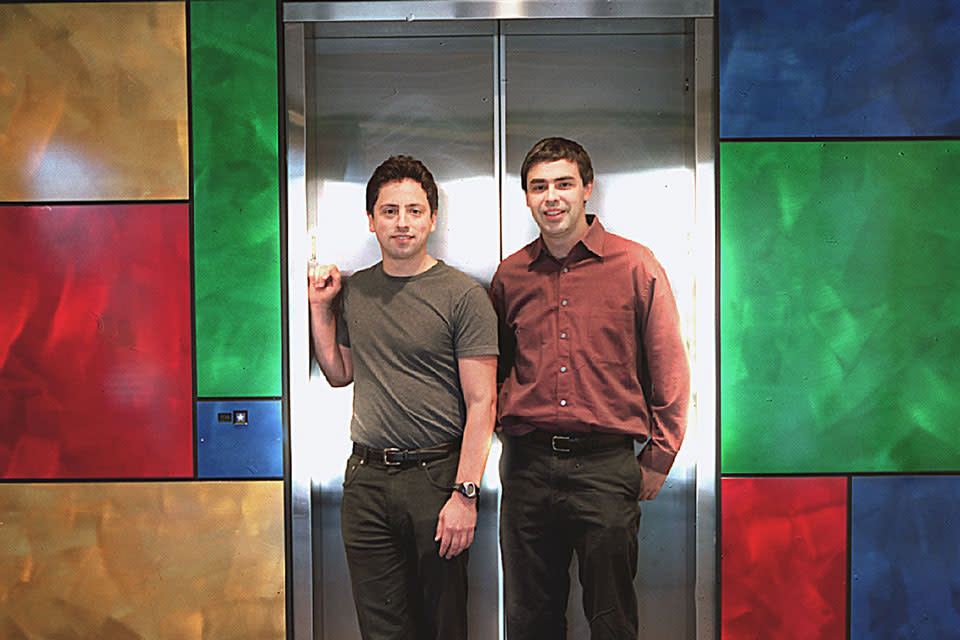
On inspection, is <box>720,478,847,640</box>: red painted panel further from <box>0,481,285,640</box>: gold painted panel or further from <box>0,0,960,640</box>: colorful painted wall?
<box>0,481,285,640</box>: gold painted panel

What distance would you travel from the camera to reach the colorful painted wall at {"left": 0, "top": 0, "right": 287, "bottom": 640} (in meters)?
2.92

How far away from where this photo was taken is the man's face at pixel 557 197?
8.63 feet

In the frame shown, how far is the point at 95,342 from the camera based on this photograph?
2.97 m

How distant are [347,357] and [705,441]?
1.35 meters

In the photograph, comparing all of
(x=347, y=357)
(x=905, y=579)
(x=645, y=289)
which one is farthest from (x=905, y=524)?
(x=347, y=357)

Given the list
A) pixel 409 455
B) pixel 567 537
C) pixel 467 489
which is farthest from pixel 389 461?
pixel 567 537

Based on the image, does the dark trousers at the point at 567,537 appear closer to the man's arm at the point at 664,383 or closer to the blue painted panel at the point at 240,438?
the man's arm at the point at 664,383

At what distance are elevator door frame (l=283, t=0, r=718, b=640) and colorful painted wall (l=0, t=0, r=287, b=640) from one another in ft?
0.22

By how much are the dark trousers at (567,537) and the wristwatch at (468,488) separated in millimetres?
176

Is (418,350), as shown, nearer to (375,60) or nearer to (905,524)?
(375,60)

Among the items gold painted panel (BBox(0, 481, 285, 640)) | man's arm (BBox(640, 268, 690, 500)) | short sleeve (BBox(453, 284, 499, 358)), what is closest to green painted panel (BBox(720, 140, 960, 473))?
man's arm (BBox(640, 268, 690, 500))

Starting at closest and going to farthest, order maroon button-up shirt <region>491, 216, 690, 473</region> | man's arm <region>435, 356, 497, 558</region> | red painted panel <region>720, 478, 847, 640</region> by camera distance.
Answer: man's arm <region>435, 356, 497, 558</region> → maroon button-up shirt <region>491, 216, 690, 473</region> → red painted panel <region>720, 478, 847, 640</region>

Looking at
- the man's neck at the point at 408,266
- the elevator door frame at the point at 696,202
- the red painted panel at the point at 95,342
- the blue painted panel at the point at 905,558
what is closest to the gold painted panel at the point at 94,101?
the red painted panel at the point at 95,342

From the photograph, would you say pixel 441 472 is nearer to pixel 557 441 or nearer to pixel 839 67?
pixel 557 441
